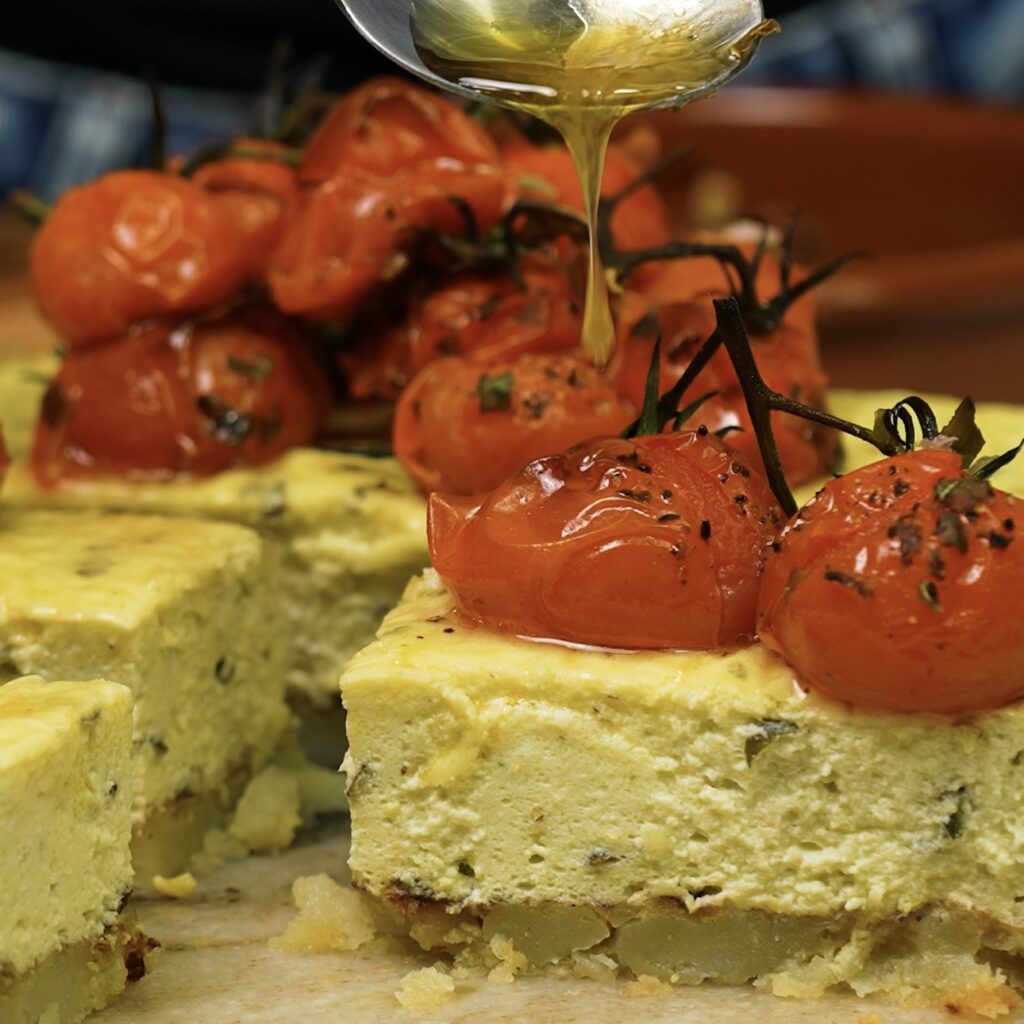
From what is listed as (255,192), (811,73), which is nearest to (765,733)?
(255,192)

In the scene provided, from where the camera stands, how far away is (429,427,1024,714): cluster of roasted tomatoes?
249 centimetres

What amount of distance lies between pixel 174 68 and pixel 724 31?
6.86 metres

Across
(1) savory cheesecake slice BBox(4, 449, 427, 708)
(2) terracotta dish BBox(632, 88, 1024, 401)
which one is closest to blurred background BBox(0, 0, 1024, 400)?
(2) terracotta dish BBox(632, 88, 1024, 401)

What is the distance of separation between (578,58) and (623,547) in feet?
2.52

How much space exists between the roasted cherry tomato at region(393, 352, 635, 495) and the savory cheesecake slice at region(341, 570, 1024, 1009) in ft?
1.74

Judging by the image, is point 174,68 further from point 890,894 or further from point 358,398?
point 890,894

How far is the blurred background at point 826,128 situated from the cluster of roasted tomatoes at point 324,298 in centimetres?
41

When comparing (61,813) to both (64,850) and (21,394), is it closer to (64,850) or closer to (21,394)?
(64,850)

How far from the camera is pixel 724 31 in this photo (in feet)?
9.38

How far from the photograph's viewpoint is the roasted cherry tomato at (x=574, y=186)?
12.4 ft

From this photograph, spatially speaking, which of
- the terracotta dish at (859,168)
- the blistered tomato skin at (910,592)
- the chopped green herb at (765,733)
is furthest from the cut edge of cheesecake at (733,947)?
the terracotta dish at (859,168)

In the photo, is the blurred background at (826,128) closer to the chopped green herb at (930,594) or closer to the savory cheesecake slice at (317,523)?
the savory cheesecake slice at (317,523)

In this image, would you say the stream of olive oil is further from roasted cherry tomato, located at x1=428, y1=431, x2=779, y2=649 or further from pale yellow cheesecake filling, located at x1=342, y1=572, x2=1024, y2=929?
pale yellow cheesecake filling, located at x1=342, y1=572, x2=1024, y2=929

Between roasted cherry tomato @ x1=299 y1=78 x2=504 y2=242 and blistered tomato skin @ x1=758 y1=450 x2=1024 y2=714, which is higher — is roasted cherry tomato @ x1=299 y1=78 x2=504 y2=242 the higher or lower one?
the higher one
